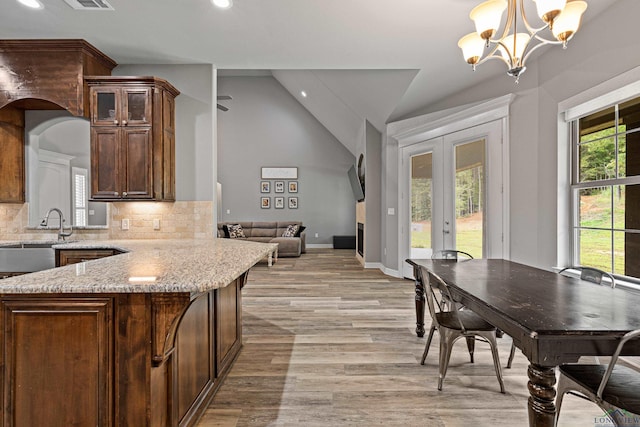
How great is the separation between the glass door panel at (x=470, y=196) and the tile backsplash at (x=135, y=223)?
3247mm

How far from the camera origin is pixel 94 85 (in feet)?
10.7

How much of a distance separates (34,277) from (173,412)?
0.84 m

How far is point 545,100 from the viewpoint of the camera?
128 inches

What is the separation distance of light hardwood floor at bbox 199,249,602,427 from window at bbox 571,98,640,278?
3.59ft

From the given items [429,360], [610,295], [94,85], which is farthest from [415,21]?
[94,85]

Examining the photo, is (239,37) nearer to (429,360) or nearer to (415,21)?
(415,21)

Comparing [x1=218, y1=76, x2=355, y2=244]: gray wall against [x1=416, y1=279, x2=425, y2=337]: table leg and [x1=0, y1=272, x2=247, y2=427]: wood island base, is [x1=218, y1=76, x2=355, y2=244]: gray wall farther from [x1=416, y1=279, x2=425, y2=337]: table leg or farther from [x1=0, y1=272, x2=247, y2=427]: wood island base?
[x1=0, y1=272, x2=247, y2=427]: wood island base

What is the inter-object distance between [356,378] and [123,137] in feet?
9.97

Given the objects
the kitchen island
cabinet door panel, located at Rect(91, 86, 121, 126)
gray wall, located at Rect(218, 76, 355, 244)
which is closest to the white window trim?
the kitchen island

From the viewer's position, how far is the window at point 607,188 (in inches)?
100

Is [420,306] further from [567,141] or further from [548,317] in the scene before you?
[567,141]

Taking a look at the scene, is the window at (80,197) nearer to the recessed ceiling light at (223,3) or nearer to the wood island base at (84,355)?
the recessed ceiling light at (223,3)

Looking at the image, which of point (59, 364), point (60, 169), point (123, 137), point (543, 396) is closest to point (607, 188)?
point (543, 396)

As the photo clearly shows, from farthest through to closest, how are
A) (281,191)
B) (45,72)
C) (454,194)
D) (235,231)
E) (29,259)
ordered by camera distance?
(281,191) → (235,231) → (454,194) → (45,72) → (29,259)
